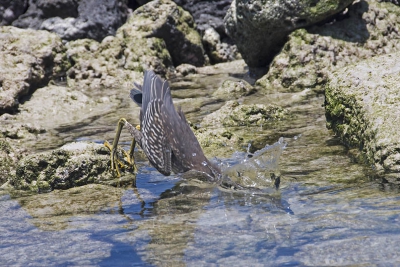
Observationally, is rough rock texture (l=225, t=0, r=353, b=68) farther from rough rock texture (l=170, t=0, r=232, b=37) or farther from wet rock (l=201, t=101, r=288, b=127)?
rough rock texture (l=170, t=0, r=232, b=37)

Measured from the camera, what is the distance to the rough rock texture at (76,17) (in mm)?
14297

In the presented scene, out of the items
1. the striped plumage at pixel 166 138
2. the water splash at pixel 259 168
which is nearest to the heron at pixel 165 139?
the striped plumage at pixel 166 138

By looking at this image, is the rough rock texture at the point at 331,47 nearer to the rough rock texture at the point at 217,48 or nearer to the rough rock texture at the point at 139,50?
the rough rock texture at the point at 139,50

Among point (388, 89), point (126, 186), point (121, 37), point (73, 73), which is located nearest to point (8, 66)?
point (73, 73)

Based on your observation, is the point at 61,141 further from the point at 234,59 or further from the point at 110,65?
the point at 234,59

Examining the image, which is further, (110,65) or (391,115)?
(110,65)

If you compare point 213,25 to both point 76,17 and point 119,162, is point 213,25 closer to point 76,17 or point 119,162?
point 76,17

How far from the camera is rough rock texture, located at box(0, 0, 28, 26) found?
1575 cm

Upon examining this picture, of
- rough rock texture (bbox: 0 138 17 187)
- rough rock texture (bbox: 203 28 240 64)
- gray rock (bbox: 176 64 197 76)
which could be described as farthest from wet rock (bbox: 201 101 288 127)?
rough rock texture (bbox: 203 28 240 64)

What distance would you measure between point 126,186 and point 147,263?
1962 mm

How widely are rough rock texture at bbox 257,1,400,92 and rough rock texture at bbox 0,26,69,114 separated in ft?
12.1

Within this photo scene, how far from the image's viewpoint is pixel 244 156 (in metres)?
6.22

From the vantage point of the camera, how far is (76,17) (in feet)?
49.3

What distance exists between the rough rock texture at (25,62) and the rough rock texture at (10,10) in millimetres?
4840
